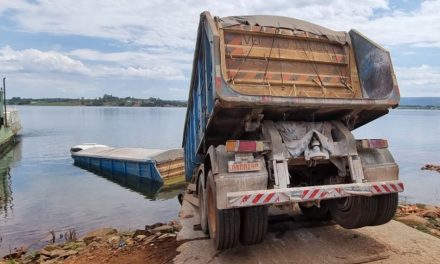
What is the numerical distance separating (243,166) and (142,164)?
55.4 feet

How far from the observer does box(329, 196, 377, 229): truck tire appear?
532 centimetres

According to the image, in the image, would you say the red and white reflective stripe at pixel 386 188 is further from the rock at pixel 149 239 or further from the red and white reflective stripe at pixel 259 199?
the rock at pixel 149 239

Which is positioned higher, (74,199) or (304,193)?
(304,193)

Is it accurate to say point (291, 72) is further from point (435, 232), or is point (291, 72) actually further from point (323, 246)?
point (435, 232)

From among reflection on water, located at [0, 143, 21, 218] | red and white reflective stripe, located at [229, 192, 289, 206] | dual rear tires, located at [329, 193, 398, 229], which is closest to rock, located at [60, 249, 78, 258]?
red and white reflective stripe, located at [229, 192, 289, 206]

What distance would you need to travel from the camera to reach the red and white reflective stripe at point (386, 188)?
4797mm

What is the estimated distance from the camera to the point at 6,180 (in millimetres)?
22375

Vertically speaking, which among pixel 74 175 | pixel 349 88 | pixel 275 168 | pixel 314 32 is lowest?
pixel 74 175

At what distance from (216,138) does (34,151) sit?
3539cm

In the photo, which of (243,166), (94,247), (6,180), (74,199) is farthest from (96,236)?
(6,180)

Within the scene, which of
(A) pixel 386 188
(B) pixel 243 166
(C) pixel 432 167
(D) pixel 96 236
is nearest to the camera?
(B) pixel 243 166

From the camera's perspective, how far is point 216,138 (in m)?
5.94

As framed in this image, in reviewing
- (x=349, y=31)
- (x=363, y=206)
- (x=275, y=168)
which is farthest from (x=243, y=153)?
(x=349, y=31)

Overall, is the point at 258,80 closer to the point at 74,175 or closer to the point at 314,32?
the point at 314,32
